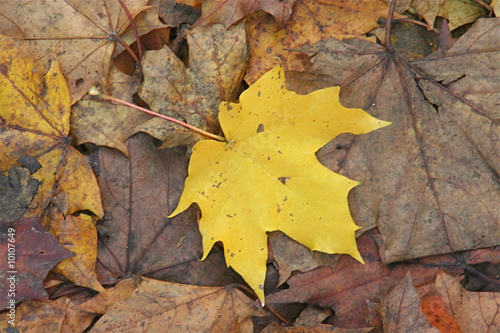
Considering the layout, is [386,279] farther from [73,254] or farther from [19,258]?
[19,258]

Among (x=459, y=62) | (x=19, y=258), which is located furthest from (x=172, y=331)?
(x=459, y=62)

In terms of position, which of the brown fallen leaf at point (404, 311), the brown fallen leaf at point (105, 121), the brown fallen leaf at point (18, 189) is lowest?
the brown fallen leaf at point (404, 311)

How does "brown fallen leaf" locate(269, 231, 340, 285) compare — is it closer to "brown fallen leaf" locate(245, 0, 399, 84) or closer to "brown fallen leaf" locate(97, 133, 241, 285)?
"brown fallen leaf" locate(97, 133, 241, 285)

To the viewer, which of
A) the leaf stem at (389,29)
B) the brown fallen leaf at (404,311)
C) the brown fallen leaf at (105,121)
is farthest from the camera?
the brown fallen leaf at (105,121)

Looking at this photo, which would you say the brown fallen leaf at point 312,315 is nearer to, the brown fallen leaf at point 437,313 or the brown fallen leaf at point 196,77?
the brown fallen leaf at point 437,313

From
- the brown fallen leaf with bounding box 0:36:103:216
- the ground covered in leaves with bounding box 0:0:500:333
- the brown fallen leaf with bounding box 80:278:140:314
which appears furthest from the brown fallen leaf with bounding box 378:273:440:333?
the brown fallen leaf with bounding box 0:36:103:216

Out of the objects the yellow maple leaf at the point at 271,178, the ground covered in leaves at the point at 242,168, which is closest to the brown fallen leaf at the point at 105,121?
the ground covered in leaves at the point at 242,168
